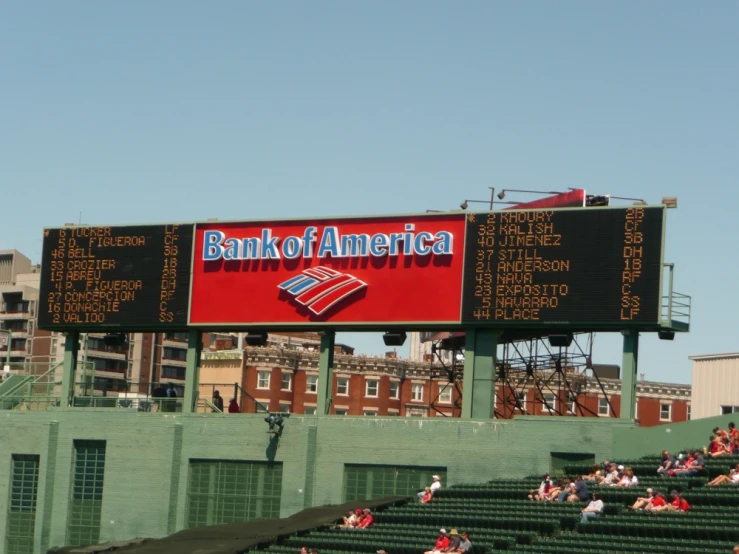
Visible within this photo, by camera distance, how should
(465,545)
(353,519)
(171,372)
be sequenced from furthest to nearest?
(171,372), (353,519), (465,545)

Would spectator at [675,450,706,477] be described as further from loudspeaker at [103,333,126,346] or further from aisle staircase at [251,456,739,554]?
loudspeaker at [103,333,126,346]

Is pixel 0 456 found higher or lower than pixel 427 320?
lower

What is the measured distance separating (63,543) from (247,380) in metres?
54.5

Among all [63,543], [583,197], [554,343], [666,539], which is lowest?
[63,543]

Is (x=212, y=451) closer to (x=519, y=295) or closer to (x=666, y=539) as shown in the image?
(x=519, y=295)

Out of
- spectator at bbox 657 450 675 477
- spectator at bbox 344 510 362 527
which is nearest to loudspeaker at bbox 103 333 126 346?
spectator at bbox 344 510 362 527

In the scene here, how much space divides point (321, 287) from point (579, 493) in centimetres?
1164

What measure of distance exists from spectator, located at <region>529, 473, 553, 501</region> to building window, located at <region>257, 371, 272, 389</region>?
6372cm

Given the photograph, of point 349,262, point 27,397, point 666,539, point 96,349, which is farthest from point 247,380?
point 666,539

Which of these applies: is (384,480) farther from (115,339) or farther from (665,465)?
(115,339)

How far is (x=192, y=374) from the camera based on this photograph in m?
43.9

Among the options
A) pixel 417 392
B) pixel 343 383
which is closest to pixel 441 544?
pixel 343 383

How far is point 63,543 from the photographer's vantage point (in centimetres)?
4438

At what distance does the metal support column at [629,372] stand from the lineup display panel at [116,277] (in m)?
14.6
